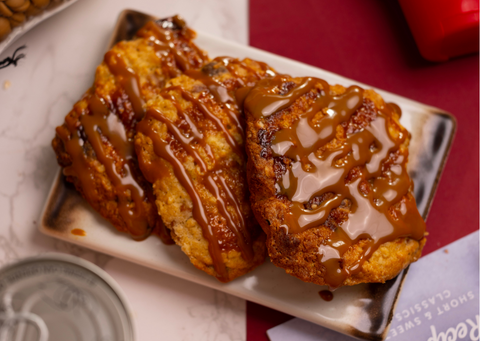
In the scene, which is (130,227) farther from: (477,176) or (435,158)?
(477,176)

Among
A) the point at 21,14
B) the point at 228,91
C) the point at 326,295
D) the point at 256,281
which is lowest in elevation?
the point at 326,295

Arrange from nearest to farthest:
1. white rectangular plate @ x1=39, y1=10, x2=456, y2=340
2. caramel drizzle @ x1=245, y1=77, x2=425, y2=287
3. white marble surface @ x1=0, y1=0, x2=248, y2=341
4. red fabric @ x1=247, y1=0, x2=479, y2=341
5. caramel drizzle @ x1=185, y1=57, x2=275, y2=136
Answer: caramel drizzle @ x1=245, y1=77, x2=425, y2=287
caramel drizzle @ x1=185, y1=57, x2=275, y2=136
white rectangular plate @ x1=39, y1=10, x2=456, y2=340
white marble surface @ x1=0, y1=0, x2=248, y2=341
red fabric @ x1=247, y1=0, x2=479, y2=341

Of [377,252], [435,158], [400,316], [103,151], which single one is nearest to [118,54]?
[103,151]

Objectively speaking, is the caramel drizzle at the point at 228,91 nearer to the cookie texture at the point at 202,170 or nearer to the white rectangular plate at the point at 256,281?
the cookie texture at the point at 202,170

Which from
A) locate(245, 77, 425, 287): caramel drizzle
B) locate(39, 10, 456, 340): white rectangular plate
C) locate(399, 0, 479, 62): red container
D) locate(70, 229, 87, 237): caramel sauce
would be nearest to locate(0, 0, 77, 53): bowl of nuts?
locate(39, 10, 456, 340): white rectangular plate

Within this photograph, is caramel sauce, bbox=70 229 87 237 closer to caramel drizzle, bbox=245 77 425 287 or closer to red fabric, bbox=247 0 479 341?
caramel drizzle, bbox=245 77 425 287

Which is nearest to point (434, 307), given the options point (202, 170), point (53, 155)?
point (202, 170)

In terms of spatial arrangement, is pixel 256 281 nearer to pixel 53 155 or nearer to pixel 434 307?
pixel 434 307
